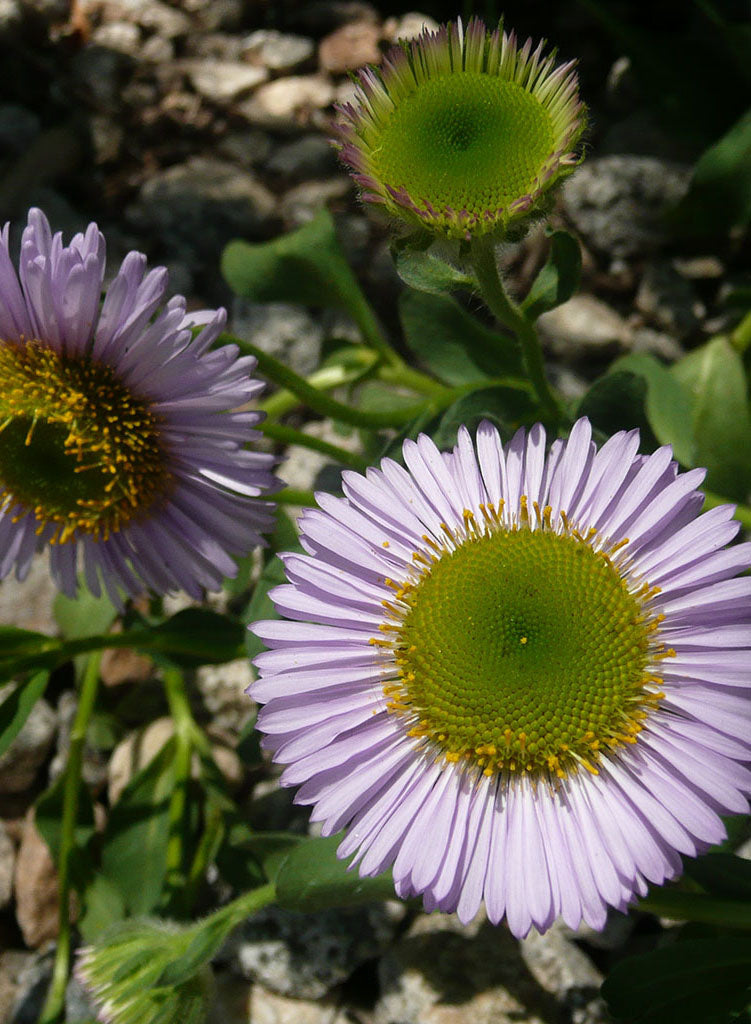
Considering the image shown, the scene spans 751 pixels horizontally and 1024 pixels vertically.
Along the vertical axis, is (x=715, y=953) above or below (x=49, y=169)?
below

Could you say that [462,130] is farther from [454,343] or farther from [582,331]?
[582,331]

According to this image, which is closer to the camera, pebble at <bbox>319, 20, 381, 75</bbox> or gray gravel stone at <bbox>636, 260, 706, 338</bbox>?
gray gravel stone at <bbox>636, 260, 706, 338</bbox>

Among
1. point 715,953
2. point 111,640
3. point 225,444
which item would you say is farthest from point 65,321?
point 715,953

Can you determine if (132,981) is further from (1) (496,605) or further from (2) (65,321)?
(2) (65,321)

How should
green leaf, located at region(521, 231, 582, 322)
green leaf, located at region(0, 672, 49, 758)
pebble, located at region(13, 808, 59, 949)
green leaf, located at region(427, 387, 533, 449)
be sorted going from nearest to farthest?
green leaf, located at region(521, 231, 582, 322), green leaf, located at region(0, 672, 49, 758), green leaf, located at region(427, 387, 533, 449), pebble, located at region(13, 808, 59, 949)

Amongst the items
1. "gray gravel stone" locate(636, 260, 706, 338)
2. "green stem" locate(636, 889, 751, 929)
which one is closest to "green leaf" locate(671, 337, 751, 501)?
"gray gravel stone" locate(636, 260, 706, 338)

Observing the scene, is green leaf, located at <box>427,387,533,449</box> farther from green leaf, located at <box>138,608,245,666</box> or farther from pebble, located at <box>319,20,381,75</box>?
pebble, located at <box>319,20,381,75</box>

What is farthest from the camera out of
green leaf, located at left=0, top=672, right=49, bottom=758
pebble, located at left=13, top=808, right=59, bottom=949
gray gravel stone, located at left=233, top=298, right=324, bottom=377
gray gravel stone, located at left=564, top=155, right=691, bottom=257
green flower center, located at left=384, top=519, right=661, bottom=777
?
gray gravel stone, located at left=233, top=298, right=324, bottom=377
